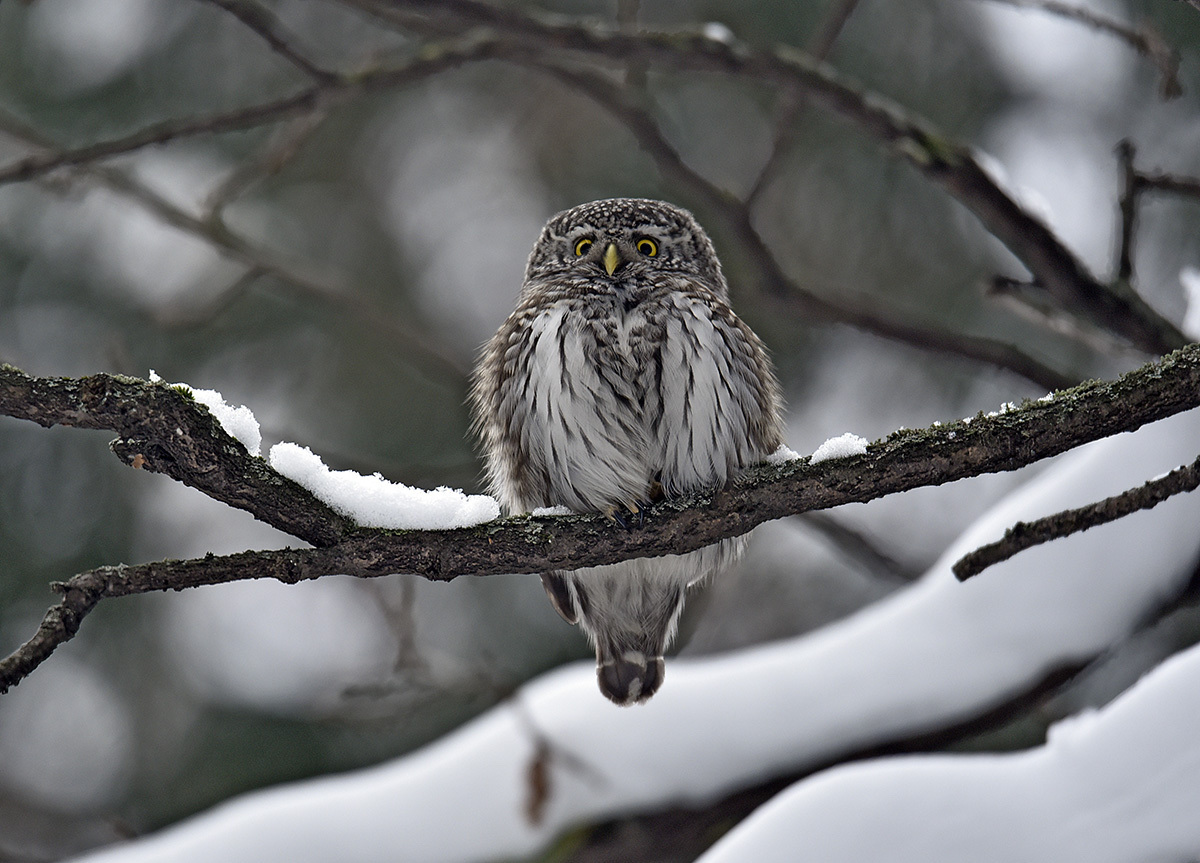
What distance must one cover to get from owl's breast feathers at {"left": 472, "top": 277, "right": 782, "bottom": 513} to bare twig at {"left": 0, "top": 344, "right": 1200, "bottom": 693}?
0.67 metres

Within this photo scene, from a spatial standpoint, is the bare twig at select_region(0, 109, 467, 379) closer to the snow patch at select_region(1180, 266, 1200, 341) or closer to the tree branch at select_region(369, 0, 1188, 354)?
the tree branch at select_region(369, 0, 1188, 354)

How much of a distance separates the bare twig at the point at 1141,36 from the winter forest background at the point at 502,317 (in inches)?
0.6

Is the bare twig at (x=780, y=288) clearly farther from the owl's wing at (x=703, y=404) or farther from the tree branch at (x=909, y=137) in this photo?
the owl's wing at (x=703, y=404)

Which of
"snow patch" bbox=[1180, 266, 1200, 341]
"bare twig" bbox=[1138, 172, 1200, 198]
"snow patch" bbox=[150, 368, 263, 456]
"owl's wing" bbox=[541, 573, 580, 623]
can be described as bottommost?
"snow patch" bbox=[150, 368, 263, 456]

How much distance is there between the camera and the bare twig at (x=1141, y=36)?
319 centimetres

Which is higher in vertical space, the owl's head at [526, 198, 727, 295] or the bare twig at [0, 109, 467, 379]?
the bare twig at [0, 109, 467, 379]

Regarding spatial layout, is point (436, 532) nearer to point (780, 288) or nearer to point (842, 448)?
Result: point (842, 448)

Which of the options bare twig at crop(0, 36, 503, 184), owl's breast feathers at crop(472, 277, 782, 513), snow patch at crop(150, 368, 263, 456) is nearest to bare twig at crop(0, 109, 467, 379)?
bare twig at crop(0, 36, 503, 184)

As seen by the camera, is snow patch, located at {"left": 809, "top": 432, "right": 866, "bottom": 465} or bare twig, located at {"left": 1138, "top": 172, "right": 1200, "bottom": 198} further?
bare twig, located at {"left": 1138, "top": 172, "right": 1200, "bottom": 198}

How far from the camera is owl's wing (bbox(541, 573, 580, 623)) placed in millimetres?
3562

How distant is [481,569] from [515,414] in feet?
3.62

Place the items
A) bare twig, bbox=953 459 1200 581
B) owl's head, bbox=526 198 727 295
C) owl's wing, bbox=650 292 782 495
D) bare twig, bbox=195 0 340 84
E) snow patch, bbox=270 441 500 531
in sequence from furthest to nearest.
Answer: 1. owl's head, bbox=526 198 727 295
2. bare twig, bbox=195 0 340 84
3. owl's wing, bbox=650 292 782 495
4. snow patch, bbox=270 441 500 531
5. bare twig, bbox=953 459 1200 581

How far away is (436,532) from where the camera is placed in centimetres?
218

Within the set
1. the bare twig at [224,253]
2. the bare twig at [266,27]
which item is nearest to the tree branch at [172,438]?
the bare twig at [266,27]
